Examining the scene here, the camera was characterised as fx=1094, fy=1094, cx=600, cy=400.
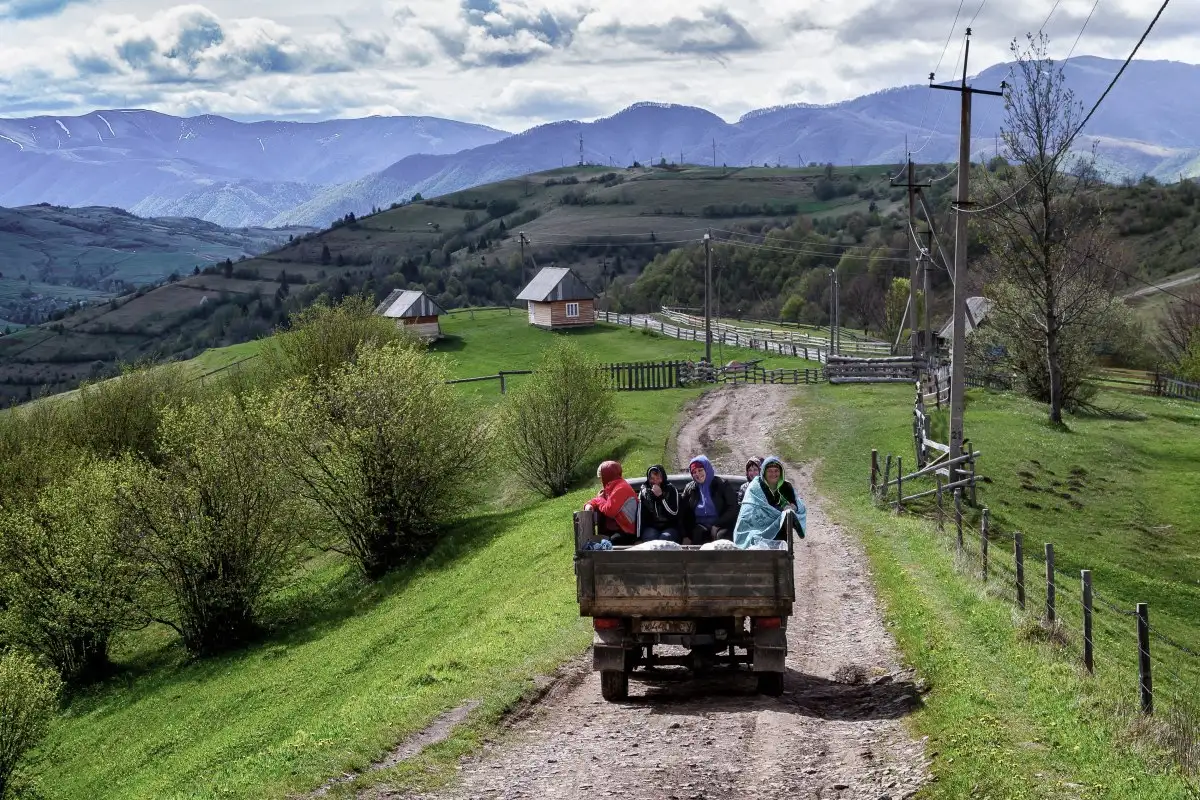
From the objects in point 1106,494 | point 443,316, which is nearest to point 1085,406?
point 1106,494

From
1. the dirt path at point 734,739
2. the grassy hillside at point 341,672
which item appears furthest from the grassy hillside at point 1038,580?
the grassy hillside at point 341,672

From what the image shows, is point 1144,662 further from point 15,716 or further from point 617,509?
point 15,716

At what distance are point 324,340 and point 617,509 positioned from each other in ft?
163

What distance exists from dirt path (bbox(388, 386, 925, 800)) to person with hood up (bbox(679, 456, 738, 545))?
2.11 m

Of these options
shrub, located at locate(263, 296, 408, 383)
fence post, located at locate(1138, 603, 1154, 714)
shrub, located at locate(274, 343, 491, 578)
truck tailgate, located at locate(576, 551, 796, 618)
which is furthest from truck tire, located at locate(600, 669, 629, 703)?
shrub, located at locate(263, 296, 408, 383)

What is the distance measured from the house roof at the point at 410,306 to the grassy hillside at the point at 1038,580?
1962 inches

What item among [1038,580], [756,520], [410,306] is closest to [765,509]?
[756,520]

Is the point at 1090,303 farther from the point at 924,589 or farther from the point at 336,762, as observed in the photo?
the point at 336,762

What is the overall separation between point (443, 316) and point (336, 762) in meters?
108

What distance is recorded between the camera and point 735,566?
13.7 metres

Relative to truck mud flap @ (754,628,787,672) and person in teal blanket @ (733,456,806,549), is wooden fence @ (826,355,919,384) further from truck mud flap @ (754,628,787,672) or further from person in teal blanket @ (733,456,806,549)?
truck mud flap @ (754,628,787,672)

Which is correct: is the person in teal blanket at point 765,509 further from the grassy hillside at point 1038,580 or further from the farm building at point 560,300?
the farm building at point 560,300

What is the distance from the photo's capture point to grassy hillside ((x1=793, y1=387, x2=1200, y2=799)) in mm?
11336

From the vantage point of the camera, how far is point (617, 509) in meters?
15.9
